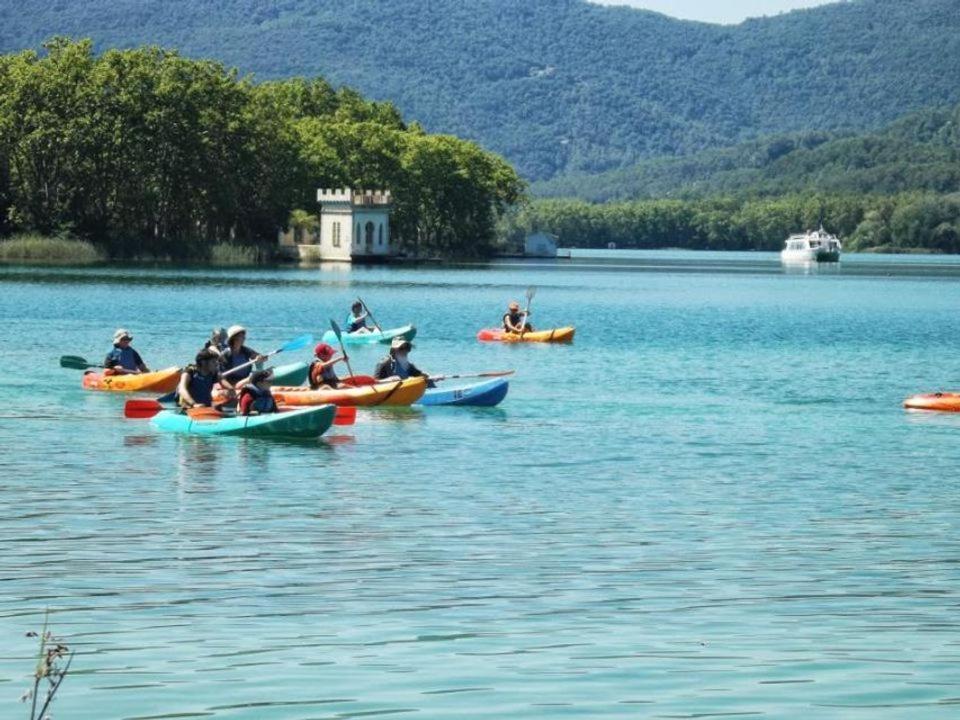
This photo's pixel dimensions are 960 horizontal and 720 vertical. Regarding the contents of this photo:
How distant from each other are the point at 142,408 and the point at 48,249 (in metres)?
91.0

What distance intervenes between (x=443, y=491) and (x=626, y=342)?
3739cm

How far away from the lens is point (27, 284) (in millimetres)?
86312

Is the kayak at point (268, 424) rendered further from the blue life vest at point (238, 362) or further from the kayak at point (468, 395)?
the kayak at point (468, 395)

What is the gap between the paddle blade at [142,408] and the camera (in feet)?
102

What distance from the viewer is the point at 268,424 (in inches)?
1081

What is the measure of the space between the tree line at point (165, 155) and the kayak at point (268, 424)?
8886 cm

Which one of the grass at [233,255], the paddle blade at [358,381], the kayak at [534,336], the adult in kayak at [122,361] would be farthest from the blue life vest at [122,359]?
the grass at [233,255]

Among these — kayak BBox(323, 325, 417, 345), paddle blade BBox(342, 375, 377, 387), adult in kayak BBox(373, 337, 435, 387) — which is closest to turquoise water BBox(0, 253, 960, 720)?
adult in kayak BBox(373, 337, 435, 387)

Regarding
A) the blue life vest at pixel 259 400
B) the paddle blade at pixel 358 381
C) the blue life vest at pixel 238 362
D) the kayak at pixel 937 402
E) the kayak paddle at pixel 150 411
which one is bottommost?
the kayak at pixel 937 402

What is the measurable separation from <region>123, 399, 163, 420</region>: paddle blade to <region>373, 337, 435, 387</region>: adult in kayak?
4516mm

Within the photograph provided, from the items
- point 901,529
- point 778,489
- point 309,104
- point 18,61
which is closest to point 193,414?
point 778,489

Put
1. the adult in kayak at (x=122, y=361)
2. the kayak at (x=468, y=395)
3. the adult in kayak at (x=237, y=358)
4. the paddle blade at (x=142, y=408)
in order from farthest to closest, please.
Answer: the adult in kayak at (x=122, y=361) → the kayak at (x=468, y=395) → the paddle blade at (x=142, y=408) → the adult in kayak at (x=237, y=358)

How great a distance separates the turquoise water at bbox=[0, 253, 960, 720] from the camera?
13344 mm

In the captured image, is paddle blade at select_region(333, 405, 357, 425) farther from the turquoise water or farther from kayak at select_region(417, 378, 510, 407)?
kayak at select_region(417, 378, 510, 407)
